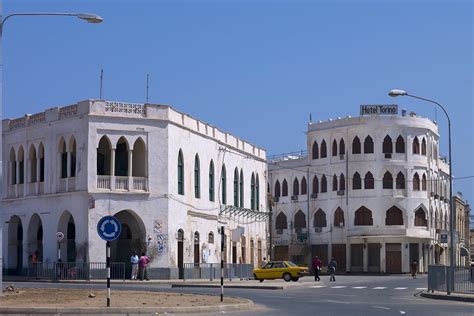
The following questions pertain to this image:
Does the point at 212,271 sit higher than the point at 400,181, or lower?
lower

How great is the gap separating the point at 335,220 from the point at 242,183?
19839 mm

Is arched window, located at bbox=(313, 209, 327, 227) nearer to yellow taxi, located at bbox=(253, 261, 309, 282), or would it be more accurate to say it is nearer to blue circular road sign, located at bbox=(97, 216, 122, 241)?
yellow taxi, located at bbox=(253, 261, 309, 282)

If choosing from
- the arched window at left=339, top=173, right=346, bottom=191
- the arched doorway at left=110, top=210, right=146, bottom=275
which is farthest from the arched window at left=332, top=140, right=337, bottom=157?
the arched doorway at left=110, top=210, right=146, bottom=275

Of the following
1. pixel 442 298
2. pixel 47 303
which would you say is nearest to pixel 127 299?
pixel 47 303

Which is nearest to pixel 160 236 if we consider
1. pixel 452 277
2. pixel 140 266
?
pixel 140 266

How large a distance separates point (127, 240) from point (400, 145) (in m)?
A: 36.3

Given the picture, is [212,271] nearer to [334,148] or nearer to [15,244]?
[15,244]

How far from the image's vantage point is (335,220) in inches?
3302

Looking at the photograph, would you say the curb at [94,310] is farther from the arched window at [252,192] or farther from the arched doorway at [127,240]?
the arched window at [252,192]

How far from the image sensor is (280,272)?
53.0 metres

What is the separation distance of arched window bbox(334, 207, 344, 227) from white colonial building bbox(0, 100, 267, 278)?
1012 inches

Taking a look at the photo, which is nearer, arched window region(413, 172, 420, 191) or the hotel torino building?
the hotel torino building

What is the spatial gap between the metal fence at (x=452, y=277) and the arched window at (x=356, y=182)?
149 ft

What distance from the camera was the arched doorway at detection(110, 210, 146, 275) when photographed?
174ft
